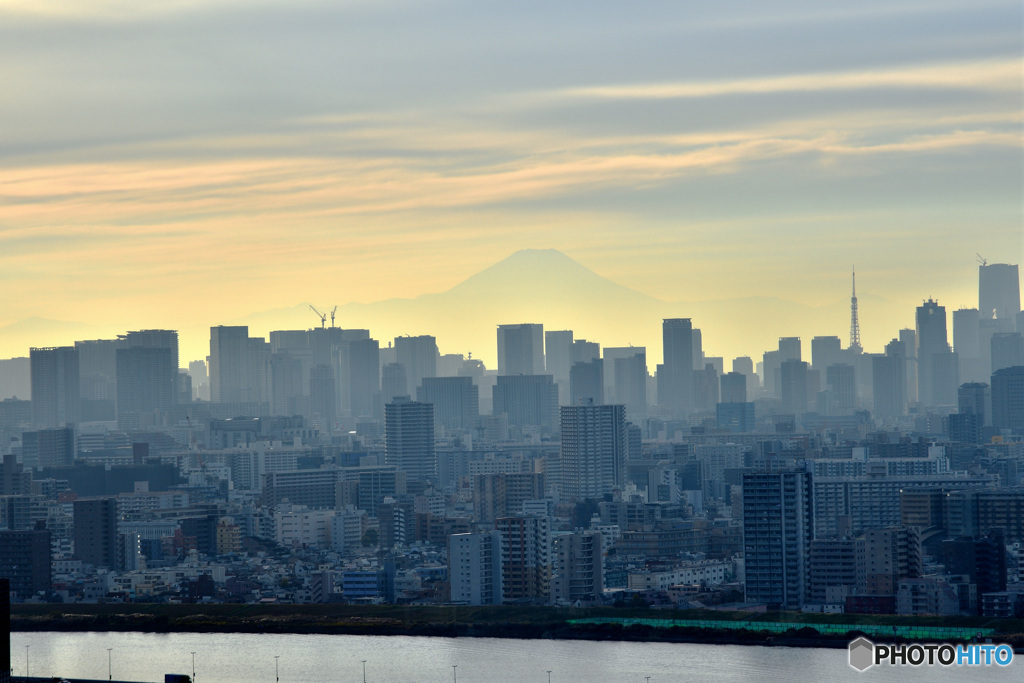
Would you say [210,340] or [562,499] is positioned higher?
[210,340]

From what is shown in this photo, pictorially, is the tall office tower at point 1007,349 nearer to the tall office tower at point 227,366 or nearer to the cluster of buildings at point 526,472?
the cluster of buildings at point 526,472

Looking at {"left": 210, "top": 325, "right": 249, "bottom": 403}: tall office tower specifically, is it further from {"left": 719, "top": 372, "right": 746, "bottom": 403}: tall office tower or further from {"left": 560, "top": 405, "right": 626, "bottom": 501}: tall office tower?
{"left": 560, "top": 405, "right": 626, "bottom": 501}: tall office tower

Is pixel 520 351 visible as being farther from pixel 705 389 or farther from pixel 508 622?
pixel 508 622

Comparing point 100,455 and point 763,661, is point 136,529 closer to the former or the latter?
point 763,661

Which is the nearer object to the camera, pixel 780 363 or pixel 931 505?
pixel 931 505

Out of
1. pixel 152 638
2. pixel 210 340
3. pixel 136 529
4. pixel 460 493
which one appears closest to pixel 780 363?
pixel 210 340

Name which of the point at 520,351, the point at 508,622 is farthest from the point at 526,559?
the point at 520,351

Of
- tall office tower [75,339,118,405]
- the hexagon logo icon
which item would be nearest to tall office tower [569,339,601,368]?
tall office tower [75,339,118,405]

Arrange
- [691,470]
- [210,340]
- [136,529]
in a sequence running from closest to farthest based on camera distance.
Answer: [136,529] < [691,470] < [210,340]
